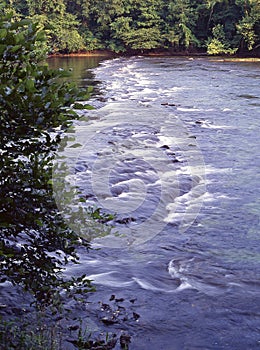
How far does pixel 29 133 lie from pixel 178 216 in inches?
201

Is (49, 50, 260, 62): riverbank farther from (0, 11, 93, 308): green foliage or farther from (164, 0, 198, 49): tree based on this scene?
(0, 11, 93, 308): green foliage

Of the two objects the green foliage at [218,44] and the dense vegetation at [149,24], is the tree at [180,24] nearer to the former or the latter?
the dense vegetation at [149,24]

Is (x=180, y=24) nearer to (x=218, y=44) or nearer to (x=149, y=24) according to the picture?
(x=218, y=44)

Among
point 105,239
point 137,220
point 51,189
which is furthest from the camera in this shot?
point 137,220

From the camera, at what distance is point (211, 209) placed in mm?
8273

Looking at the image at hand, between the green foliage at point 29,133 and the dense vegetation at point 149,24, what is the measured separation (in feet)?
108

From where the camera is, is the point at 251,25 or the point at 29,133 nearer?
the point at 29,133

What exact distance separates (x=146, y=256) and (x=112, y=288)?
1019 millimetres

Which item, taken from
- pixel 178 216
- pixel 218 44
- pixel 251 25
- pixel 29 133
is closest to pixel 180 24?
pixel 218 44

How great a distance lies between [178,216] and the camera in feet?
26.3

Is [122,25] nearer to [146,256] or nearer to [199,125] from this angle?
[199,125]

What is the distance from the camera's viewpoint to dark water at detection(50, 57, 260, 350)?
507cm

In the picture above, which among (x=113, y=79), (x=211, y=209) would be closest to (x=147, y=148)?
(x=211, y=209)

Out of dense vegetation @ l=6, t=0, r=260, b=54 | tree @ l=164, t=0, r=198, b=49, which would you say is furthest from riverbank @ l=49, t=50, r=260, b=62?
tree @ l=164, t=0, r=198, b=49
